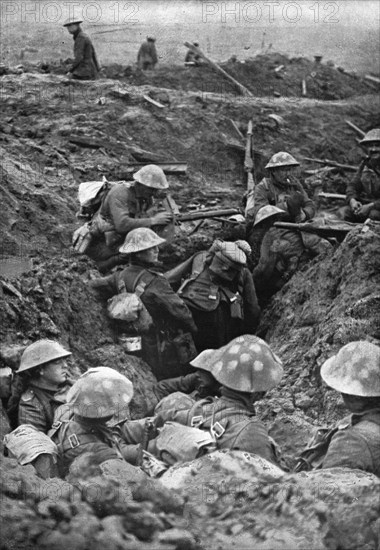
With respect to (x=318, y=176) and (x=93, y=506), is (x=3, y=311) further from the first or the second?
(x=318, y=176)

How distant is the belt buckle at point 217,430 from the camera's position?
607cm

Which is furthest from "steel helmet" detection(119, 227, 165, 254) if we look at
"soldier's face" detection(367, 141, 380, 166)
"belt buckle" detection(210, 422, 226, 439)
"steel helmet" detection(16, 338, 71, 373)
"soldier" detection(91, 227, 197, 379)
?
"soldier's face" detection(367, 141, 380, 166)

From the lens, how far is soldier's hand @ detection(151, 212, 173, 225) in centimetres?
1072

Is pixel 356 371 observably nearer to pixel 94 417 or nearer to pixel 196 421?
pixel 196 421

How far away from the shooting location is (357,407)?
592cm

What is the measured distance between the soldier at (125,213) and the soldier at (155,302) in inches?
35.2

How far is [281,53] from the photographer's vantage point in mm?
25172

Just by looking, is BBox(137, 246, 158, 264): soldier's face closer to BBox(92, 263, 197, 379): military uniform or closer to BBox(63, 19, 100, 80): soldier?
BBox(92, 263, 197, 379): military uniform

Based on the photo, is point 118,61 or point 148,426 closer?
point 148,426

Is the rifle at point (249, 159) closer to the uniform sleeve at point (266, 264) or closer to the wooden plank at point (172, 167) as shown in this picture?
the wooden plank at point (172, 167)

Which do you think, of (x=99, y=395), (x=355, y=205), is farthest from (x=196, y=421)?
(x=355, y=205)

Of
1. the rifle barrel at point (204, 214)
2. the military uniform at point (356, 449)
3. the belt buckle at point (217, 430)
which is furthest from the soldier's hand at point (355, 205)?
the military uniform at point (356, 449)

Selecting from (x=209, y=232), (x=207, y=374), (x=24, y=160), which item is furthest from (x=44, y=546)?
(x=24, y=160)

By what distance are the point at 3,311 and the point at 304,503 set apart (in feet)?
13.2
